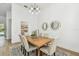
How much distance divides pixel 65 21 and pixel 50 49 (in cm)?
50

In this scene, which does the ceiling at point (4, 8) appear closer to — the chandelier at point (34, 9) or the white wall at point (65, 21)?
the chandelier at point (34, 9)

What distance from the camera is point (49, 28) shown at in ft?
5.20

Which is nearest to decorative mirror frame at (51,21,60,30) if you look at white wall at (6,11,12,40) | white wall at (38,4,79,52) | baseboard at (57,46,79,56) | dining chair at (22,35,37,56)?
white wall at (38,4,79,52)

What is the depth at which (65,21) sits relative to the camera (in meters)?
1.52

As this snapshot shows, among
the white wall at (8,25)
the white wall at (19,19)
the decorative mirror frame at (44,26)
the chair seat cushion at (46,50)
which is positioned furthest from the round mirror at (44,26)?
the white wall at (8,25)

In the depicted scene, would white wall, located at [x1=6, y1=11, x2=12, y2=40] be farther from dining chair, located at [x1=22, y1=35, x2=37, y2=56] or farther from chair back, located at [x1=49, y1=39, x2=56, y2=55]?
chair back, located at [x1=49, y1=39, x2=56, y2=55]

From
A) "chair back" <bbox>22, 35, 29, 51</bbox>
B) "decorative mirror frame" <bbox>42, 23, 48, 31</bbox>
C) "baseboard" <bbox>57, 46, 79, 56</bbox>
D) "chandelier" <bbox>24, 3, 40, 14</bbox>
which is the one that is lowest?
"baseboard" <bbox>57, 46, 79, 56</bbox>

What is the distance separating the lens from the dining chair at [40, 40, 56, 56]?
1.55 metres

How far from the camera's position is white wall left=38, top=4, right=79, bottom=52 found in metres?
1.50

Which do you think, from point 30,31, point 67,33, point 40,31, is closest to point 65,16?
point 67,33

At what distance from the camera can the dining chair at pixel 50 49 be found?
5.09ft

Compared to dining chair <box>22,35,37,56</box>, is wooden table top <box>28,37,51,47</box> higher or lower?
higher

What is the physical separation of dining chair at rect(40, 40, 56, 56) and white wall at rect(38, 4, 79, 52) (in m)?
0.09

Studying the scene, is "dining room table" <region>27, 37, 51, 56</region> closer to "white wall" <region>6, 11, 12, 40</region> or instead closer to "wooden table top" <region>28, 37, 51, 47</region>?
"wooden table top" <region>28, 37, 51, 47</region>
